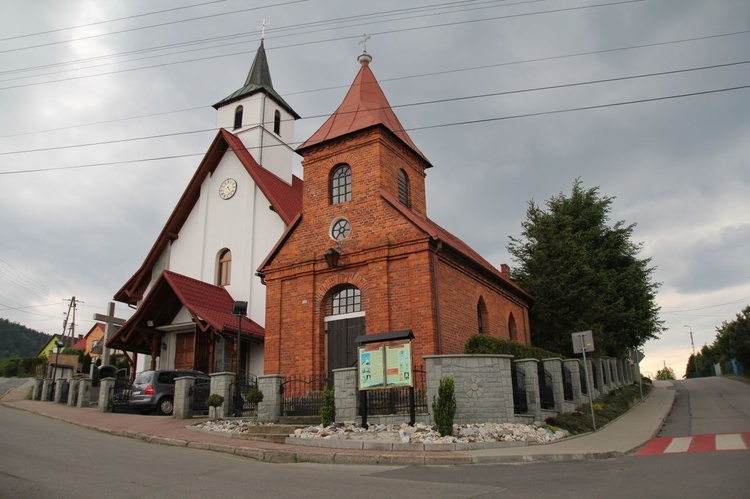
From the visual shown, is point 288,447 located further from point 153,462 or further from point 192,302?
point 192,302

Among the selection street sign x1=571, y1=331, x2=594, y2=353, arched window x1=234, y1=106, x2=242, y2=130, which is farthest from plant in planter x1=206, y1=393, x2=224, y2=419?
arched window x1=234, y1=106, x2=242, y2=130

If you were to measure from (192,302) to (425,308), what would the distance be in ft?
34.9

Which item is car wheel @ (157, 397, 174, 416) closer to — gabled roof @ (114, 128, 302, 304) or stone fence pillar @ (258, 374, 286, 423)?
stone fence pillar @ (258, 374, 286, 423)

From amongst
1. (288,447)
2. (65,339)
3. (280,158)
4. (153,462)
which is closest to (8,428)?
(153,462)

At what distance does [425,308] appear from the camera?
15578 millimetres

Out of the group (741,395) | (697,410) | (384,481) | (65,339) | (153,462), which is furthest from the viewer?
(65,339)

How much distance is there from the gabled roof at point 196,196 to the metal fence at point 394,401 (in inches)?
543

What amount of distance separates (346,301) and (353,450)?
7.01 metres

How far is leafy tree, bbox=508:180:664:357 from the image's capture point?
2622cm

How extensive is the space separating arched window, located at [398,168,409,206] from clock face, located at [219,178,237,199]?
10.8 meters

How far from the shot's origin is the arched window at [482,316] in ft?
65.6

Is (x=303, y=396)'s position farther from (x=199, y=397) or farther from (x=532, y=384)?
(x=532, y=384)

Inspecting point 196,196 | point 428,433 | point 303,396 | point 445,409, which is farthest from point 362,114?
point 196,196

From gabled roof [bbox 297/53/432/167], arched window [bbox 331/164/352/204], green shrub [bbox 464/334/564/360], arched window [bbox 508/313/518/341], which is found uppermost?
gabled roof [bbox 297/53/432/167]
